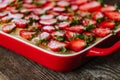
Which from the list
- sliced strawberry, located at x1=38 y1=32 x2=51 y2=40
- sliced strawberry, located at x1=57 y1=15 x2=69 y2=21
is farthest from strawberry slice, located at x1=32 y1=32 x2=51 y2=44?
sliced strawberry, located at x1=57 y1=15 x2=69 y2=21

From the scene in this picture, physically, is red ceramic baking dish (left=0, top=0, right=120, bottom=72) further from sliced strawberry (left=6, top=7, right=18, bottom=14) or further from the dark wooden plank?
sliced strawberry (left=6, top=7, right=18, bottom=14)

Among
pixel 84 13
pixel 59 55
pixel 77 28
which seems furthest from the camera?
pixel 84 13

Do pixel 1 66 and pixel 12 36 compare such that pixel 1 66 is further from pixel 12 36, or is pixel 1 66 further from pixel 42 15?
pixel 42 15

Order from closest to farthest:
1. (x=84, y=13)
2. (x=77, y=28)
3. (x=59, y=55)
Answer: (x=59, y=55)
(x=77, y=28)
(x=84, y=13)

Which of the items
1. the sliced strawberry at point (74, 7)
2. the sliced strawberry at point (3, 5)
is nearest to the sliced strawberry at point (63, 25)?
the sliced strawberry at point (74, 7)

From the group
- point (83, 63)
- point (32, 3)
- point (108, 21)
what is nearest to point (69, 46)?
point (83, 63)

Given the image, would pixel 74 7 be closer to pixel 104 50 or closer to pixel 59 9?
pixel 59 9

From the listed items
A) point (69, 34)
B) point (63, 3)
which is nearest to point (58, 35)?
point (69, 34)
